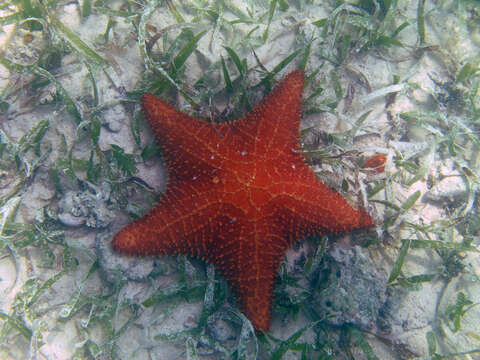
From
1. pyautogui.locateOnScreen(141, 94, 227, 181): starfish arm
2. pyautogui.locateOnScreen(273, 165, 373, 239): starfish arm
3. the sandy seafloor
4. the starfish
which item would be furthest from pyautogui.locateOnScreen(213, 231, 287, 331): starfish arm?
pyautogui.locateOnScreen(141, 94, 227, 181): starfish arm

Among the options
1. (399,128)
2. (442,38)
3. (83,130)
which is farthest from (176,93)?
(442,38)

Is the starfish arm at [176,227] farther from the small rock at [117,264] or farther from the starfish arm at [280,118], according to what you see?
the starfish arm at [280,118]

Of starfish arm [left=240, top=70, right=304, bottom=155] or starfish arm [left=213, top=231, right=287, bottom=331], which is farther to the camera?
A: starfish arm [left=240, top=70, right=304, bottom=155]

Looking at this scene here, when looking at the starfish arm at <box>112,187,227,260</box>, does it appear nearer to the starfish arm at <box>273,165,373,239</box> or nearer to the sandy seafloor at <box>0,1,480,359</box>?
the sandy seafloor at <box>0,1,480,359</box>

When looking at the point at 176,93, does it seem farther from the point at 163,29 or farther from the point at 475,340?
the point at 475,340

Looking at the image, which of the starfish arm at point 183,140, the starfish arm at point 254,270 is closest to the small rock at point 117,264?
the starfish arm at point 254,270

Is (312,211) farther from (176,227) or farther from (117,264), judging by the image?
(117,264)
